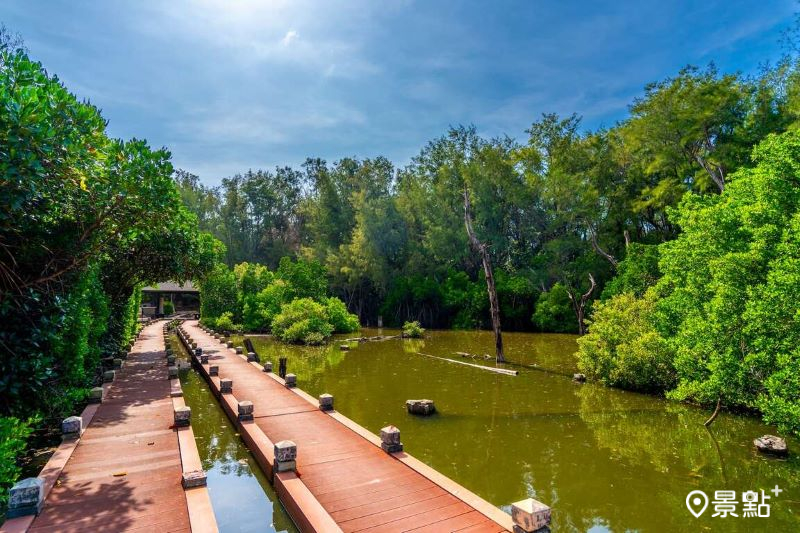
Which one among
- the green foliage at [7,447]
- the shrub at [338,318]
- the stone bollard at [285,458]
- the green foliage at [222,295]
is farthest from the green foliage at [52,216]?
the green foliage at [222,295]

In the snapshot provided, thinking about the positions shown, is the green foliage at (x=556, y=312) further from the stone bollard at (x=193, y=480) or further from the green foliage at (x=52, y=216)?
the stone bollard at (x=193, y=480)

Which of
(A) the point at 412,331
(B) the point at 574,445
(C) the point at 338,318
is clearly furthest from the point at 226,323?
(B) the point at 574,445

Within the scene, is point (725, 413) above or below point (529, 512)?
below

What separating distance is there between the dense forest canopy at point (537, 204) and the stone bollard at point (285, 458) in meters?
19.2

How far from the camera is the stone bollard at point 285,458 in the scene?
771 cm

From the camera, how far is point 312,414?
11.5 m

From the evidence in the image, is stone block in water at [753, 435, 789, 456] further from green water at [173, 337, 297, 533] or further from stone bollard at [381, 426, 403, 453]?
green water at [173, 337, 297, 533]

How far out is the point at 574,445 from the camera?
10.3 metres

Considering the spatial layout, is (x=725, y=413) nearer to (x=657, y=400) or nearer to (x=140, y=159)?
(x=657, y=400)

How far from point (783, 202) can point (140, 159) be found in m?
14.0

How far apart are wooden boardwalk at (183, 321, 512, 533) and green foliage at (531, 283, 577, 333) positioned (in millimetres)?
26480

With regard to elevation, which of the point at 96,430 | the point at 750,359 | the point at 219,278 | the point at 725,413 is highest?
the point at 219,278

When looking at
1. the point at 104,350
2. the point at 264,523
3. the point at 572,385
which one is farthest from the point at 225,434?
the point at 572,385

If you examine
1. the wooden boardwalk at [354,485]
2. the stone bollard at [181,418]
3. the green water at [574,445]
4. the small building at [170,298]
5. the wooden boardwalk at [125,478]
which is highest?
the small building at [170,298]
